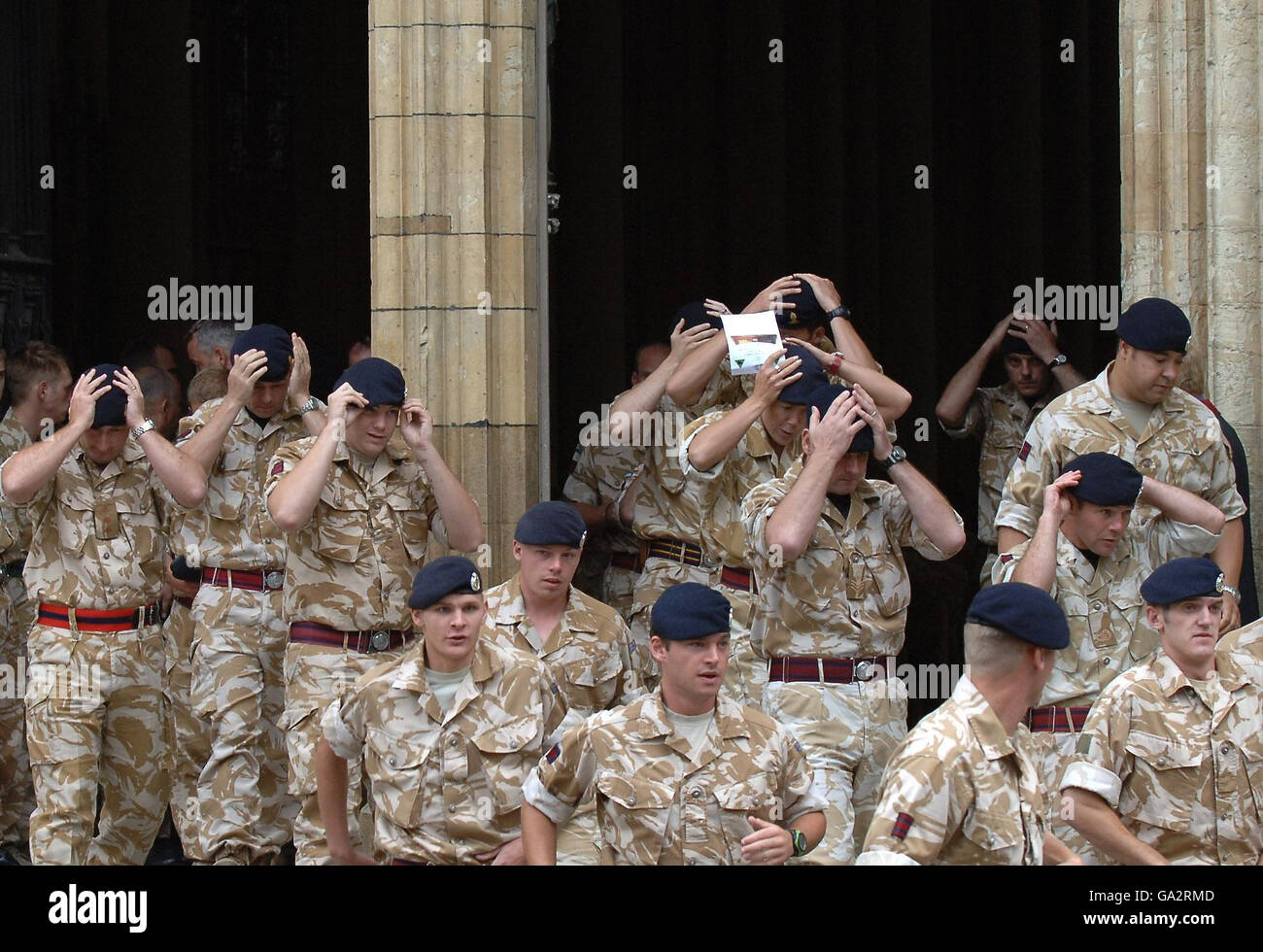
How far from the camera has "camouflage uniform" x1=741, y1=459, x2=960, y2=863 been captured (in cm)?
718

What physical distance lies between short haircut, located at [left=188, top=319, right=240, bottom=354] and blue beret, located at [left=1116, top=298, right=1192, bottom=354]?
4540mm

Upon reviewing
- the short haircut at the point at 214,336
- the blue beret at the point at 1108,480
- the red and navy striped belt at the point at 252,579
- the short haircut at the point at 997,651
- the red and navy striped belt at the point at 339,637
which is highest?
the short haircut at the point at 214,336

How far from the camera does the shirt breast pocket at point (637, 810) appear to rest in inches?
226

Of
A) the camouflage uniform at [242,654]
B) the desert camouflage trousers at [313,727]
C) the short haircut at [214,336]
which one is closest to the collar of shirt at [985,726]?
the desert camouflage trousers at [313,727]

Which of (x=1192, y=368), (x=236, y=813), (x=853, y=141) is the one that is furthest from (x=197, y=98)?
(x=1192, y=368)

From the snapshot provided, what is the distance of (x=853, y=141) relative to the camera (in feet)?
45.0

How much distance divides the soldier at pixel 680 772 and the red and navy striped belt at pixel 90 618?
3041 mm

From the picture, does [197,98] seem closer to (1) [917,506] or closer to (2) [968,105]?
(2) [968,105]

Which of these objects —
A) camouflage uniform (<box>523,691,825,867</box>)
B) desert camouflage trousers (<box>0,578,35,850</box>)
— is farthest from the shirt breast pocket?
desert camouflage trousers (<box>0,578,35,850</box>)

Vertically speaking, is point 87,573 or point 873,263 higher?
point 873,263

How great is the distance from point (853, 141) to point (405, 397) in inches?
Answer: 264

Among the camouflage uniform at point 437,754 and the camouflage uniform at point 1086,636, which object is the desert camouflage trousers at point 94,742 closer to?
the camouflage uniform at point 437,754

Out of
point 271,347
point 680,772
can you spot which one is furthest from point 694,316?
point 680,772

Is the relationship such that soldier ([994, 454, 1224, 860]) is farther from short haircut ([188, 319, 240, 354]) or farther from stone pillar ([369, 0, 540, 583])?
short haircut ([188, 319, 240, 354])
